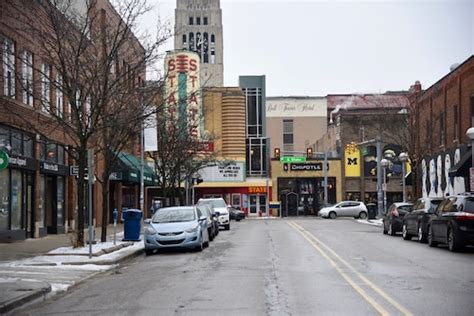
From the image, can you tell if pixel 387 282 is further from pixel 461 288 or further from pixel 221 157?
pixel 221 157

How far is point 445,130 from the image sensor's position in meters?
37.9

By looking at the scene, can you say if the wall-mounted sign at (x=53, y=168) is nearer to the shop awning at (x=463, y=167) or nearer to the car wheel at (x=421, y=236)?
the car wheel at (x=421, y=236)

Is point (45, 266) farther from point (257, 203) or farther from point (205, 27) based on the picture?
point (205, 27)

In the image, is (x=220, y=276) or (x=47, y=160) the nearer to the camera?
(x=220, y=276)

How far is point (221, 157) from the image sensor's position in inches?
2383

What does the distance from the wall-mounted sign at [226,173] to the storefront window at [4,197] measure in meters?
37.6

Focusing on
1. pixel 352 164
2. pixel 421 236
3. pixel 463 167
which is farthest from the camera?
pixel 352 164

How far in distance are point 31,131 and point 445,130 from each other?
2262 centimetres

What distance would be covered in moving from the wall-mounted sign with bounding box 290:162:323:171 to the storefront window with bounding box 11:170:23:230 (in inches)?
1721

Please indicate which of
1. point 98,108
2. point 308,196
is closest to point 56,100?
point 98,108

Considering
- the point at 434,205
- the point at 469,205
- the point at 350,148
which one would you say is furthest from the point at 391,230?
the point at 350,148

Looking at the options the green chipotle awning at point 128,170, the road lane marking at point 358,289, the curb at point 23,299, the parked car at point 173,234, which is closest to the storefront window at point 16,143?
the parked car at point 173,234

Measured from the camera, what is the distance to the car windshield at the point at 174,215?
872 inches

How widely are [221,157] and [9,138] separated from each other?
1459 inches
